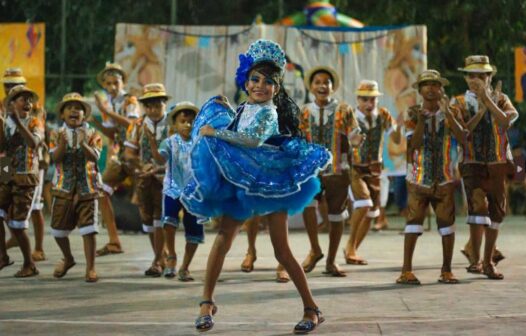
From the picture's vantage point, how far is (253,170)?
30.5 ft

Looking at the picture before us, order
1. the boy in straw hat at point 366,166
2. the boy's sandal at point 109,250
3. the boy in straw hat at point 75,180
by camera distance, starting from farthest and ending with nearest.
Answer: the boy's sandal at point 109,250, the boy in straw hat at point 366,166, the boy in straw hat at point 75,180

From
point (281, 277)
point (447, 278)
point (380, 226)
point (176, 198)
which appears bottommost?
point (380, 226)

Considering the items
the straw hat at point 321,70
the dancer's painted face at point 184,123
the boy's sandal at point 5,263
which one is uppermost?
the straw hat at point 321,70

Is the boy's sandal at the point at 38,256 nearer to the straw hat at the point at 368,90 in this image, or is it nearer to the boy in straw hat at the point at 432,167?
the straw hat at the point at 368,90

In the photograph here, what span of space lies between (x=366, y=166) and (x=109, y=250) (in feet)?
10.5

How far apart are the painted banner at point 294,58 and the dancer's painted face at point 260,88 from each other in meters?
11.5

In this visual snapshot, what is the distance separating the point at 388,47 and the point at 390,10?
365 centimetres

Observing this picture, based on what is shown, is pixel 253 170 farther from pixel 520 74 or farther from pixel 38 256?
pixel 520 74

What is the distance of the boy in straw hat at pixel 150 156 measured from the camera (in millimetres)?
13594

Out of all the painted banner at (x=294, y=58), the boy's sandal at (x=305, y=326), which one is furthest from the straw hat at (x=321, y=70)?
the painted banner at (x=294, y=58)

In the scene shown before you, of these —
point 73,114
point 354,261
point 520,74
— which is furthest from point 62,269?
point 520,74

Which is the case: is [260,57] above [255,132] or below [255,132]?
above

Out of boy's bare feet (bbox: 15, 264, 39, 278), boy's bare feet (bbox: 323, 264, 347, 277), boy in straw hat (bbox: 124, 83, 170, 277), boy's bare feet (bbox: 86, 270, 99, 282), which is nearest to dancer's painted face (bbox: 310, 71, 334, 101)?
boy in straw hat (bbox: 124, 83, 170, 277)

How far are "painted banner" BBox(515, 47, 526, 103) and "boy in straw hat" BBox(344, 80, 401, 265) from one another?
7.12 metres
